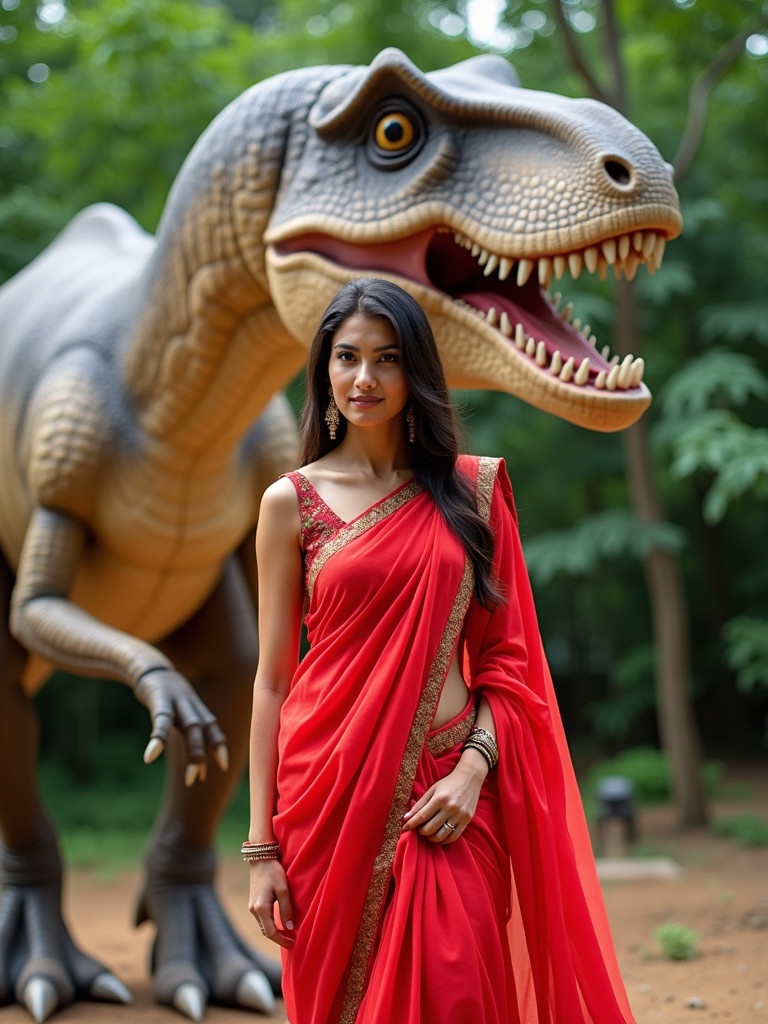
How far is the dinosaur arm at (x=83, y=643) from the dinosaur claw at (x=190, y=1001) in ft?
3.45

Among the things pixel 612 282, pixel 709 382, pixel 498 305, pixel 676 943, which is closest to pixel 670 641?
pixel 709 382

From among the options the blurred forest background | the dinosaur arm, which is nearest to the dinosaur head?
the dinosaur arm

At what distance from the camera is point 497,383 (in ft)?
8.18

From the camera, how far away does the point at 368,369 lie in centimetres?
179

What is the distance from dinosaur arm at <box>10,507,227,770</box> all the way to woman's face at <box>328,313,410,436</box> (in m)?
0.78

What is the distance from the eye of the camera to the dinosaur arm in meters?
2.38

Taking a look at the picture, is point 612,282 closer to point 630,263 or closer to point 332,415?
point 630,263

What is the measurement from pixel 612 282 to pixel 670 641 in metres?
2.59

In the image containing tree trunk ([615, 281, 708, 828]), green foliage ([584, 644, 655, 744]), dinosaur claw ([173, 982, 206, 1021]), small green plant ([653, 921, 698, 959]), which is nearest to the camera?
dinosaur claw ([173, 982, 206, 1021])

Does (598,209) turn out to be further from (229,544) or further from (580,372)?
(229,544)

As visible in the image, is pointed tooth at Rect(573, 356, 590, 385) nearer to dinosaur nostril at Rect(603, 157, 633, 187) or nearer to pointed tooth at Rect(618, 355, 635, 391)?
pointed tooth at Rect(618, 355, 635, 391)

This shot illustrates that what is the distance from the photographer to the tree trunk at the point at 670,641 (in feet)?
25.4

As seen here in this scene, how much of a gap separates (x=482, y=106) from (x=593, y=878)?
63.0 inches

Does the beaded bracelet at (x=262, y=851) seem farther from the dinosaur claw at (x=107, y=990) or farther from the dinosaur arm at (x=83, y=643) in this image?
Answer: the dinosaur claw at (x=107, y=990)
